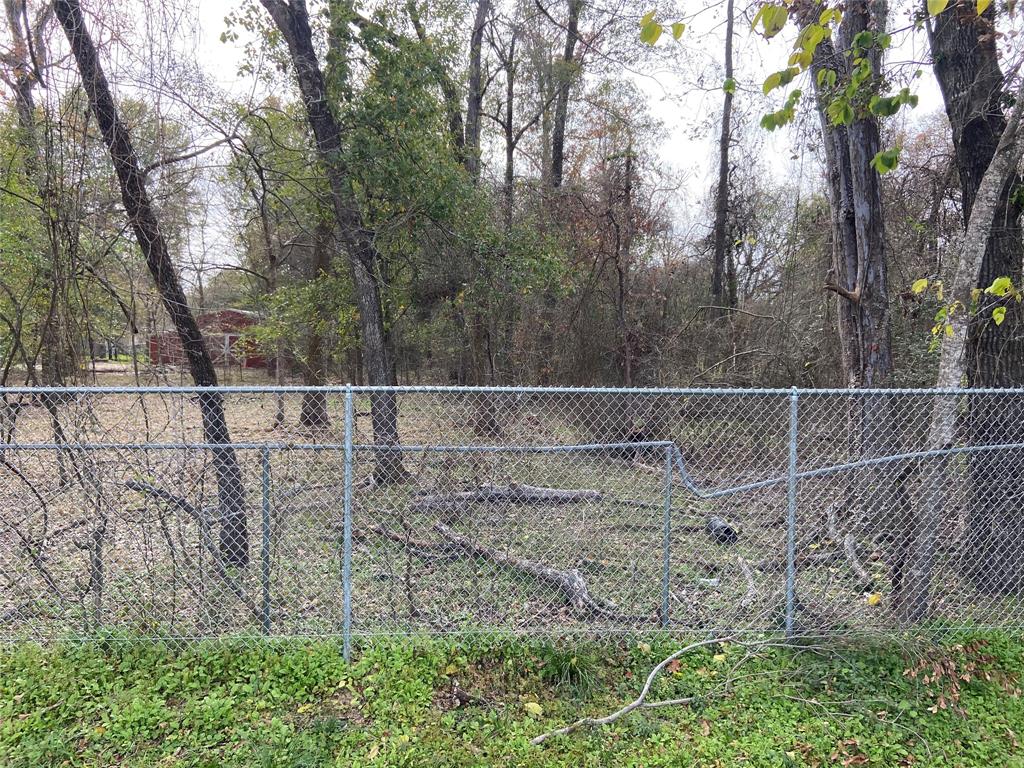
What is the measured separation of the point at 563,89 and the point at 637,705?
1413 centimetres

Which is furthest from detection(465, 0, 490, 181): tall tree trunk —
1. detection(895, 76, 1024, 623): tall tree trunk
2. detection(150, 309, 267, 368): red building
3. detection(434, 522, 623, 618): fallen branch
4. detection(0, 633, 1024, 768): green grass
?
detection(0, 633, 1024, 768): green grass

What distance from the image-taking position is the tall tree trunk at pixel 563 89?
43.4 feet

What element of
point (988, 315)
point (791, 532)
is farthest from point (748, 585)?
point (988, 315)

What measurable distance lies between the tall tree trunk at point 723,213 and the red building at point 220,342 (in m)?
10.4

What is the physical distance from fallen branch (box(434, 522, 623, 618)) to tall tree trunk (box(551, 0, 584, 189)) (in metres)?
10.6

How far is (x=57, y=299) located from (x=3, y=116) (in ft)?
6.79

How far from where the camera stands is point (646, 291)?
11727 millimetres

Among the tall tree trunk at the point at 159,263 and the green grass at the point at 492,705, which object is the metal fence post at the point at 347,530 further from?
the tall tree trunk at the point at 159,263

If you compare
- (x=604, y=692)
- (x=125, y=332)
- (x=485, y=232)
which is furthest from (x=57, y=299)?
(x=485, y=232)

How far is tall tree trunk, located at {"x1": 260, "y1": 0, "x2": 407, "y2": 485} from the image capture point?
6.75m

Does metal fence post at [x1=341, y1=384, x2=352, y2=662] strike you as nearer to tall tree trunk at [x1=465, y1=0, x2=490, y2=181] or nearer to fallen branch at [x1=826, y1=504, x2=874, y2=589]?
fallen branch at [x1=826, y1=504, x2=874, y2=589]

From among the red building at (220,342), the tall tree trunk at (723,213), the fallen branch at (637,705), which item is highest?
the tall tree trunk at (723,213)

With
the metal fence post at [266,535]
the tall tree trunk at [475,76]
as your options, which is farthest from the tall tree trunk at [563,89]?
the metal fence post at [266,535]

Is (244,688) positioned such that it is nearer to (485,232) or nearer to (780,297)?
(485,232)
